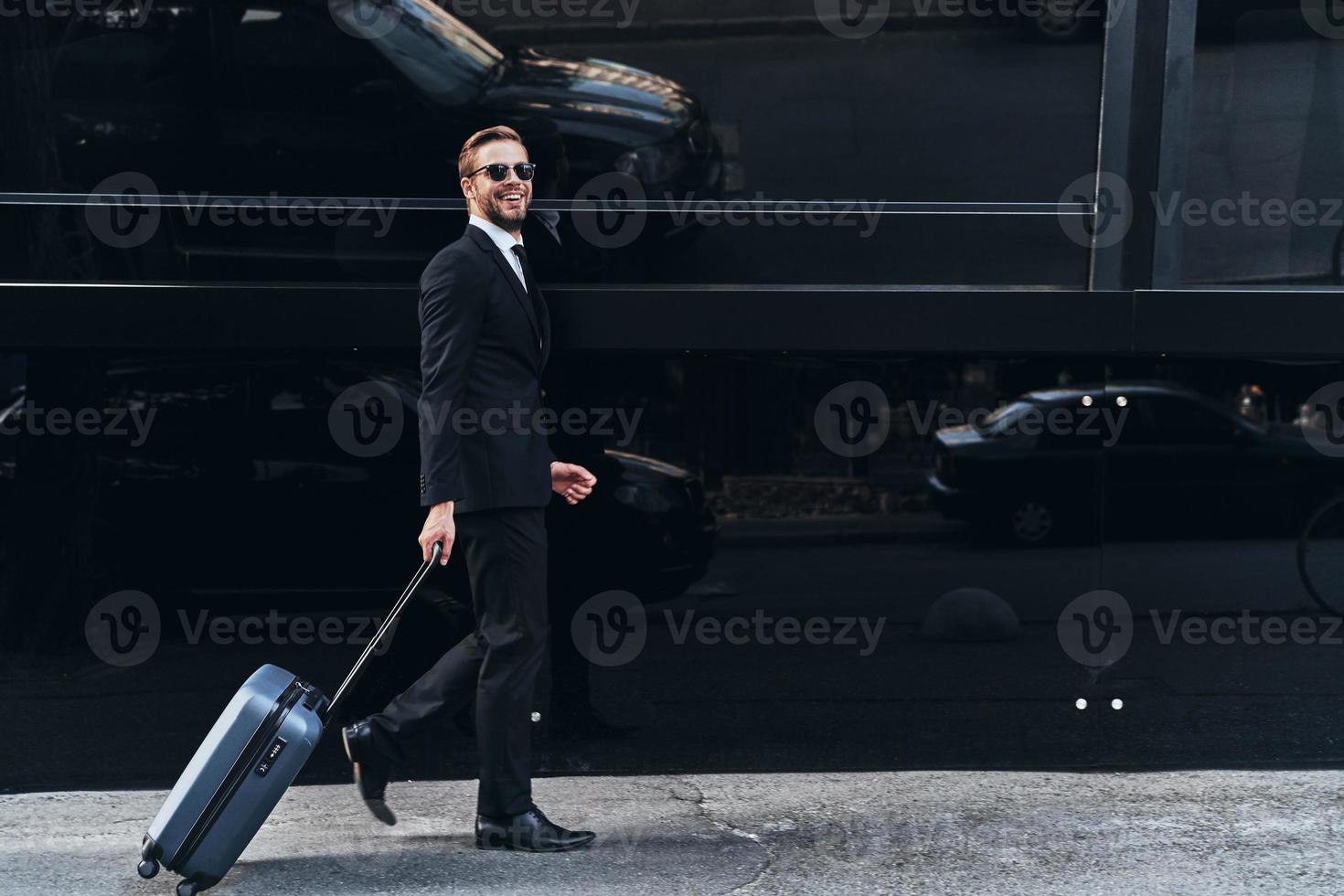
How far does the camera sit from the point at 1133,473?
16.3 ft

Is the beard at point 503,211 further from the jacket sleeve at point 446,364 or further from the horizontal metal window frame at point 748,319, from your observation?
the horizontal metal window frame at point 748,319

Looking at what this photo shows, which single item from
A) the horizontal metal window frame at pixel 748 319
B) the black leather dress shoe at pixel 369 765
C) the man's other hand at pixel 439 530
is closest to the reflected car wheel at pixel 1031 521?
the horizontal metal window frame at pixel 748 319

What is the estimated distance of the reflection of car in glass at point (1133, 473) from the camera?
Answer: 16.1ft

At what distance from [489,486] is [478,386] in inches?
11.6

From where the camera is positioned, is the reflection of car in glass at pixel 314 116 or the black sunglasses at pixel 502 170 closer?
the black sunglasses at pixel 502 170

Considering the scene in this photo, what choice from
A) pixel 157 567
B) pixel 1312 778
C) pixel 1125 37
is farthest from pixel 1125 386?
pixel 157 567

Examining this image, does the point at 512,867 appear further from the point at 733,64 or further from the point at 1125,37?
the point at 1125,37

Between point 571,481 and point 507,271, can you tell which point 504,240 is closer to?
point 507,271

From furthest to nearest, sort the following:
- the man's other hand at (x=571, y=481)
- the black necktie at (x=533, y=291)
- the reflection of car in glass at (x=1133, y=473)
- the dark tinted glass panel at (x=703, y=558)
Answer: the reflection of car in glass at (x=1133, y=473) → the dark tinted glass panel at (x=703, y=558) → the man's other hand at (x=571, y=481) → the black necktie at (x=533, y=291)

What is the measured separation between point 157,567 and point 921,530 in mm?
2596

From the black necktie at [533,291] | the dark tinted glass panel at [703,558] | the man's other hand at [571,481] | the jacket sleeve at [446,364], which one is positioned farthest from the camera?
the dark tinted glass panel at [703,558]

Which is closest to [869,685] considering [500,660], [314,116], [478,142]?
[500,660]

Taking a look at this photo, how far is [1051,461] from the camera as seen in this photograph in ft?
16.3

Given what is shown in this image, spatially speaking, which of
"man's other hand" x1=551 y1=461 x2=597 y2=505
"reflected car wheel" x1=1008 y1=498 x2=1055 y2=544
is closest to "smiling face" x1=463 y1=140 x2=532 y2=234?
"man's other hand" x1=551 y1=461 x2=597 y2=505
